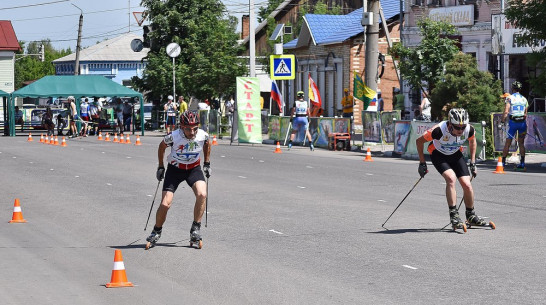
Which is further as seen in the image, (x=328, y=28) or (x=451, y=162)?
(x=328, y=28)

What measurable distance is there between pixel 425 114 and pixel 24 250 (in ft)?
71.6

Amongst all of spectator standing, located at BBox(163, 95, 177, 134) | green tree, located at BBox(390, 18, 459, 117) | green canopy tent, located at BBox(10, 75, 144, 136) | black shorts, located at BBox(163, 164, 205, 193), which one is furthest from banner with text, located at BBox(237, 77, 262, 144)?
black shorts, located at BBox(163, 164, 205, 193)

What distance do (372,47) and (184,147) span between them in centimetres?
2135

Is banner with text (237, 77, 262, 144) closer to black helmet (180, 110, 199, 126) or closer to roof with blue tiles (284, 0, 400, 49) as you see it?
roof with blue tiles (284, 0, 400, 49)

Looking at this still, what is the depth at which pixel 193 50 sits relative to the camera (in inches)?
2156

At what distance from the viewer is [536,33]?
82.3 feet

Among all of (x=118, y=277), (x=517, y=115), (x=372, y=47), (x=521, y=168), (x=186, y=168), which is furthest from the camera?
(x=372, y=47)

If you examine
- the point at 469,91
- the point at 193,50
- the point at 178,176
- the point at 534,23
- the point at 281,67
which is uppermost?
the point at 193,50

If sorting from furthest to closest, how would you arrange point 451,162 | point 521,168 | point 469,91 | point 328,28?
point 328,28
point 469,91
point 521,168
point 451,162

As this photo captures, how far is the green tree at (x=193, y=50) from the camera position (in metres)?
51.1

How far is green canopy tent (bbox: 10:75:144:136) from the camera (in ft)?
152

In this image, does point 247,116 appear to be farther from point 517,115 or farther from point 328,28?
point 328,28

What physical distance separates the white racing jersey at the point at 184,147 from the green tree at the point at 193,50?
3894 centimetres

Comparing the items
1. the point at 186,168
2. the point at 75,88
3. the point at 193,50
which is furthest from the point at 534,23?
the point at 193,50
